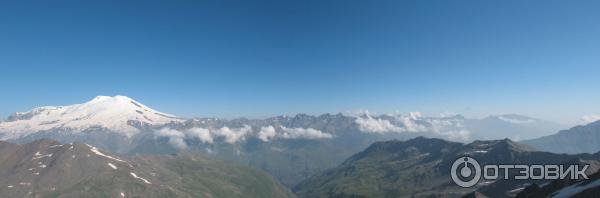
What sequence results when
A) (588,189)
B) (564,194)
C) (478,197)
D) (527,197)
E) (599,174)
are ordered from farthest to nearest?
(478,197)
(527,197)
(599,174)
(564,194)
(588,189)

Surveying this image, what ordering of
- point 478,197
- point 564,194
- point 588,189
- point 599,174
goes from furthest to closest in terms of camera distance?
point 478,197
point 599,174
point 564,194
point 588,189

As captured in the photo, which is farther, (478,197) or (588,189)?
(478,197)

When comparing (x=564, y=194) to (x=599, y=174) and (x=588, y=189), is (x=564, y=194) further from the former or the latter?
(x=599, y=174)

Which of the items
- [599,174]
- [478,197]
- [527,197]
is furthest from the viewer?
[478,197]

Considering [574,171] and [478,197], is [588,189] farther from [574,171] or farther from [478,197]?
[478,197]

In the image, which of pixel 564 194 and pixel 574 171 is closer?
pixel 564 194

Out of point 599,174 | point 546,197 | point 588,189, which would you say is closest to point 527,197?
point 546,197

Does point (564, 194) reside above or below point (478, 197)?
above

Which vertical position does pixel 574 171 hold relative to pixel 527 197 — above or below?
above

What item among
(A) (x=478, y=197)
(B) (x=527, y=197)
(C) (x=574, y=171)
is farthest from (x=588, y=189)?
(A) (x=478, y=197)
